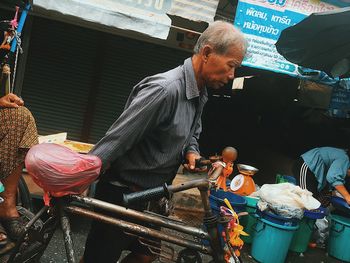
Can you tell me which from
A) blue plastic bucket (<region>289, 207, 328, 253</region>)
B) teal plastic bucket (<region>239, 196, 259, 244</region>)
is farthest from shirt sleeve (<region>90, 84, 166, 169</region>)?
blue plastic bucket (<region>289, 207, 328, 253</region>)

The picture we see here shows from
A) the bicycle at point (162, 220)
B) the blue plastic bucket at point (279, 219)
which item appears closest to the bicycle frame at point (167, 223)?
the bicycle at point (162, 220)

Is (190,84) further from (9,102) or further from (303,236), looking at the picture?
(303,236)

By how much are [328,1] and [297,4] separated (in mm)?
787

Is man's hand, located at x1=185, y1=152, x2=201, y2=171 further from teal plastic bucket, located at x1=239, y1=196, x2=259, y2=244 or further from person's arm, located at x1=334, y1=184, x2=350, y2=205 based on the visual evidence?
person's arm, located at x1=334, y1=184, x2=350, y2=205

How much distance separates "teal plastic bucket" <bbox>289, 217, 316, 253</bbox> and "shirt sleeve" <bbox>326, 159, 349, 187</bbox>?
0.69m

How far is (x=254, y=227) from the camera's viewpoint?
502 centimetres

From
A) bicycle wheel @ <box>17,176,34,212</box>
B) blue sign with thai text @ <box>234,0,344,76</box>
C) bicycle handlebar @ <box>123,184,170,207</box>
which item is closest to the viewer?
bicycle handlebar @ <box>123,184,170,207</box>

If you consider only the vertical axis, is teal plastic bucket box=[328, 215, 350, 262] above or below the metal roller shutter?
below

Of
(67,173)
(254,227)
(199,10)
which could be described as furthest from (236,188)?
(67,173)

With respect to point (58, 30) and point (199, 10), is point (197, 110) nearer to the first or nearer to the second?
point (199, 10)

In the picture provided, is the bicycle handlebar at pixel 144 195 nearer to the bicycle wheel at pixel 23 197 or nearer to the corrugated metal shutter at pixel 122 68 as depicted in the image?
the bicycle wheel at pixel 23 197

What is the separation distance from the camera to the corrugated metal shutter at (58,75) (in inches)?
251

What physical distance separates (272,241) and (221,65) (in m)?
3.36

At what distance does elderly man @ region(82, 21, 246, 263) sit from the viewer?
2.04m
